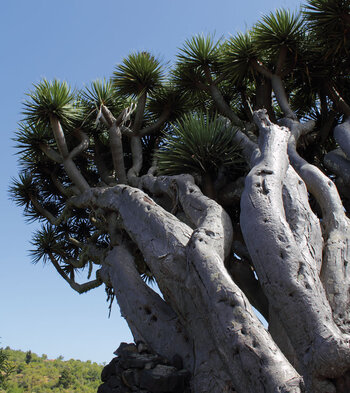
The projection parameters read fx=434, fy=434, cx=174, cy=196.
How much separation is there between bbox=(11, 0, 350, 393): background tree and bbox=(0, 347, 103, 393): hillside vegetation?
11.8 metres

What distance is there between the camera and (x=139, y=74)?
8.57 m

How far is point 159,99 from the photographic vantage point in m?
8.93

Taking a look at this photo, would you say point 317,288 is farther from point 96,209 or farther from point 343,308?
point 96,209

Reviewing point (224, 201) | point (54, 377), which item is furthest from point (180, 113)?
point (54, 377)

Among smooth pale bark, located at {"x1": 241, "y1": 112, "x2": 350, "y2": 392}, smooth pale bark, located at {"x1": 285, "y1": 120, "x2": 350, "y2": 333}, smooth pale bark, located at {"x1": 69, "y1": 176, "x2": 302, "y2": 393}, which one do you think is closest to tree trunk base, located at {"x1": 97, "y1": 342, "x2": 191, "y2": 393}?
smooth pale bark, located at {"x1": 69, "y1": 176, "x2": 302, "y2": 393}

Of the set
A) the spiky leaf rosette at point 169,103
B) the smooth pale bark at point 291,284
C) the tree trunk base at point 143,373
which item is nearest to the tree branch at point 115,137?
the spiky leaf rosette at point 169,103

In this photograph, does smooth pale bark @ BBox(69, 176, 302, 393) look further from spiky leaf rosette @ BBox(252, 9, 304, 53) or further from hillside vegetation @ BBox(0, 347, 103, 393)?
hillside vegetation @ BBox(0, 347, 103, 393)

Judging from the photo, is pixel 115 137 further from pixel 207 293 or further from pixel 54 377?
pixel 54 377

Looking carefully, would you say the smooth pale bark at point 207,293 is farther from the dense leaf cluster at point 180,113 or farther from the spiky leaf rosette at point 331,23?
the spiky leaf rosette at point 331,23

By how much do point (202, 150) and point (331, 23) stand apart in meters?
3.18

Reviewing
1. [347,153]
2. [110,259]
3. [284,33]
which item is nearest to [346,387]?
[110,259]

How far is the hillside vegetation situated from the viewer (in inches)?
816

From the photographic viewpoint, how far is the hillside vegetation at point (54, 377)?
2073cm

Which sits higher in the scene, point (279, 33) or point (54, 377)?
point (279, 33)
